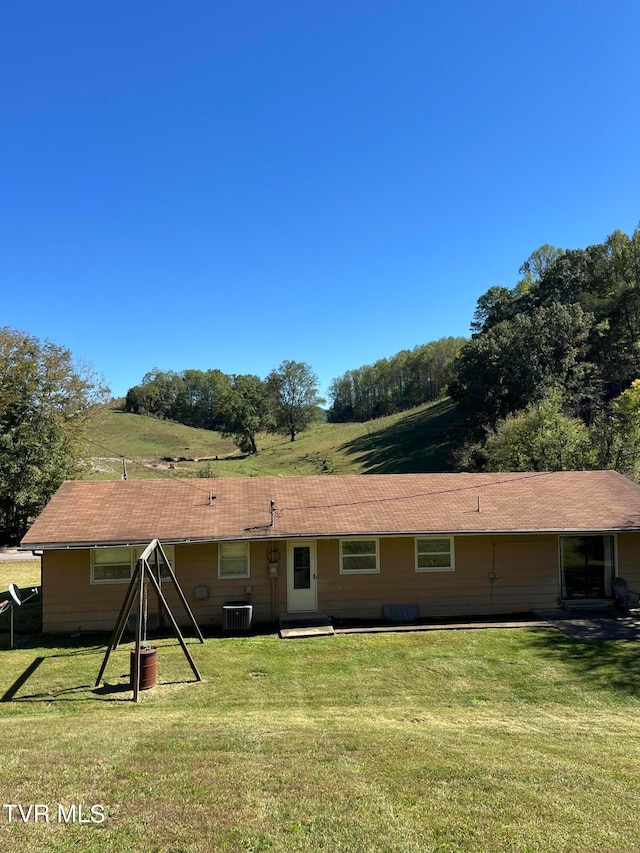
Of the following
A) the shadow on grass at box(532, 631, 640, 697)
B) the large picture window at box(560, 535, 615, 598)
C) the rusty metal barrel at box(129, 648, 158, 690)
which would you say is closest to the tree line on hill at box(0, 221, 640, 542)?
the large picture window at box(560, 535, 615, 598)

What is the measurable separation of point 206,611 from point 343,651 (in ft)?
12.6

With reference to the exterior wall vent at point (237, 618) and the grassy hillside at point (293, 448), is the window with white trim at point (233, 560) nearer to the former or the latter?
the exterior wall vent at point (237, 618)

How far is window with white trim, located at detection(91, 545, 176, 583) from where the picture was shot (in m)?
13.0

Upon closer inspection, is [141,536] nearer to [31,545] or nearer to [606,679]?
[31,545]

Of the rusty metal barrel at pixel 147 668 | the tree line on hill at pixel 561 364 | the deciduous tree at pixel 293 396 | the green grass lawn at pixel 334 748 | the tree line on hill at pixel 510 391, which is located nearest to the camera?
the green grass lawn at pixel 334 748

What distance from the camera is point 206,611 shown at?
13133 millimetres

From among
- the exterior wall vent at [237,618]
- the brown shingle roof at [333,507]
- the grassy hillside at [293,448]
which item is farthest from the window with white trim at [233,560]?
the grassy hillside at [293,448]

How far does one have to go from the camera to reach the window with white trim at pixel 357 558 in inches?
541

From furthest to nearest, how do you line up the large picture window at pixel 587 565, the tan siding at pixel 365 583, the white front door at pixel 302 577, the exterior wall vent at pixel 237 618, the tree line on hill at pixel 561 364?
the tree line on hill at pixel 561 364
the large picture window at pixel 587 565
the white front door at pixel 302 577
the tan siding at pixel 365 583
the exterior wall vent at pixel 237 618

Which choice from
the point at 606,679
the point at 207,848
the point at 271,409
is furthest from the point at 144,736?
the point at 271,409

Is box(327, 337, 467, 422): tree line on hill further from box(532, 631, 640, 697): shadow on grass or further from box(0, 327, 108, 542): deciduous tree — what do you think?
box(532, 631, 640, 697): shadow on grass

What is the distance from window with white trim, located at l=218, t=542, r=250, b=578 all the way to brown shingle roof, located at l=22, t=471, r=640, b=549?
49 centimetres

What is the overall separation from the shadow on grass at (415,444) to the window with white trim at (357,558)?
31490 millimetres

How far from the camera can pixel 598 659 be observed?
1044 centimetres
